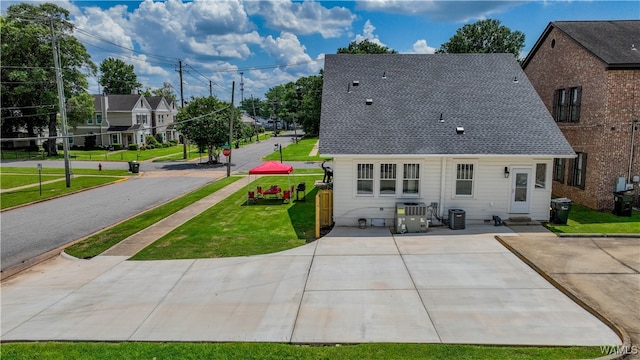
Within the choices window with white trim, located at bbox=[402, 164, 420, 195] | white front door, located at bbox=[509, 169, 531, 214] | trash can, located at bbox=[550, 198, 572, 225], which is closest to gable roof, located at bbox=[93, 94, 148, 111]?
window with white trim, located at bbox=[402, 164, 420, 195]

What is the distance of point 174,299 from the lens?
34.3ft

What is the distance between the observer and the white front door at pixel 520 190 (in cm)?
1662

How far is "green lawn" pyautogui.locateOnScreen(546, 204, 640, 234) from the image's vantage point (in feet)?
51.0

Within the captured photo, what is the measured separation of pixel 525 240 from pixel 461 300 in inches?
235

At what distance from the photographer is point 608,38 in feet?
65.6

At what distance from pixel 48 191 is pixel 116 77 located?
82.2m

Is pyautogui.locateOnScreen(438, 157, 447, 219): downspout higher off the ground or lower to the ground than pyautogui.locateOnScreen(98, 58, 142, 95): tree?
lower

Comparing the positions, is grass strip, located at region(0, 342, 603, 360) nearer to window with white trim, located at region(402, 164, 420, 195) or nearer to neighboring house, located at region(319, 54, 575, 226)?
neighboring house, located at region(319, 54, 575, 226)

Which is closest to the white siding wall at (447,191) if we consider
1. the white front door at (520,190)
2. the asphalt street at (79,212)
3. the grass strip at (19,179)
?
the white front door at (520,190)

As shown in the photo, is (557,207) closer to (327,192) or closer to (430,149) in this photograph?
(430,149)

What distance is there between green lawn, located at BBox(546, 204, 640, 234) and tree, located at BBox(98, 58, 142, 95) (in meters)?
103

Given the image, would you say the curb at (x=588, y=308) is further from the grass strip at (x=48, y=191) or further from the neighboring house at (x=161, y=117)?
the neighboring house at (x=161, y=117)

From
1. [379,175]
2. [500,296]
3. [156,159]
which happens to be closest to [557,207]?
[379,175]

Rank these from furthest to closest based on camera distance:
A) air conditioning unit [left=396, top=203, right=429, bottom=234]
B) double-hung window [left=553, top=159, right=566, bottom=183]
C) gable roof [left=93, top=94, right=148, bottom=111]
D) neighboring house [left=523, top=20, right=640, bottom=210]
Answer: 1. gable roof [left=93, top=94, right=148, bottom=111]
2. double-hung window [left=553, top=159, right=566, bottom=183]
3. neighboring house [left=523, top=20, right=640, bottom=210]
4. air conditioning unit [left=396, top=203, right=429, bottom=234]
